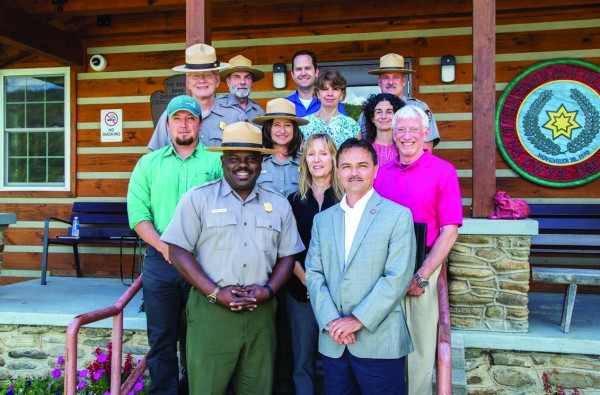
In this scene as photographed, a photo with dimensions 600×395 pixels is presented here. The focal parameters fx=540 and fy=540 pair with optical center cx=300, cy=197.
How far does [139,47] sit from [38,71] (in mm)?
1362

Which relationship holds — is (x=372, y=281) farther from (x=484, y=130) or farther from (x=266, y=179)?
(x=484, y=130)

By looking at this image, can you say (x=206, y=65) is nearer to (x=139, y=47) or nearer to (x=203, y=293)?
(x=203, y=293)

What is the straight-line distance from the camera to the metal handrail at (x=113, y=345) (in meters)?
2.85

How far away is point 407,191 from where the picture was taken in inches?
112

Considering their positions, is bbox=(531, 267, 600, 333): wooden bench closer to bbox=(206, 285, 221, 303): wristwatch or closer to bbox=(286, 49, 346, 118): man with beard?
bbox=(286, 49, 346, 118): man with beard

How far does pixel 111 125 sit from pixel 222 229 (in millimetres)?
4433

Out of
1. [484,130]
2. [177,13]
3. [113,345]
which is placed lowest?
[113,345]

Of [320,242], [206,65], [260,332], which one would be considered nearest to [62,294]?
[206,65]

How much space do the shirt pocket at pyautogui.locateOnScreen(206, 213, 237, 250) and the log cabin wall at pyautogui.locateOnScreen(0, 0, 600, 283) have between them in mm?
3718

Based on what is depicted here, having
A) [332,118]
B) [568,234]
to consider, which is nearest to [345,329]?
[332,118]

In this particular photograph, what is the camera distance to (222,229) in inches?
106

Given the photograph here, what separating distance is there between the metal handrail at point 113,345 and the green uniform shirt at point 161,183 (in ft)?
1.71

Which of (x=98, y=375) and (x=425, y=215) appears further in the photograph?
(x=98, y=375)

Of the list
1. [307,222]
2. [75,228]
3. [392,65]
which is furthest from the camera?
[75,228]
